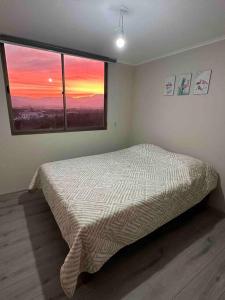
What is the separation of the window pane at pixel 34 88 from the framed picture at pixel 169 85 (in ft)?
6.07

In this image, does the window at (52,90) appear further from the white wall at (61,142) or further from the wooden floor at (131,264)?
the wooden floor at (131,264)

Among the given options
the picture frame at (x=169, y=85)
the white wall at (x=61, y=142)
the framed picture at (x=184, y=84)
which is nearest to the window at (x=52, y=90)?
the white wall at (x=61, y=142)

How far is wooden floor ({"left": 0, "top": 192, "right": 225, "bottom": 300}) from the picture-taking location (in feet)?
4.44

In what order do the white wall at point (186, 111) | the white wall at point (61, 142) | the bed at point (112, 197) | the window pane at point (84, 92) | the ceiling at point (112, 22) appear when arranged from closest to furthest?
the bed at point (112, 197) → the ceiling at point (112, 22) → the white wall at point (186, 111) → the white wall at point (61, 142) → the window pane at point (84, 92)

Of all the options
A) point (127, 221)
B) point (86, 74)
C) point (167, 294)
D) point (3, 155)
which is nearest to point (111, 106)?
point (86, 74)

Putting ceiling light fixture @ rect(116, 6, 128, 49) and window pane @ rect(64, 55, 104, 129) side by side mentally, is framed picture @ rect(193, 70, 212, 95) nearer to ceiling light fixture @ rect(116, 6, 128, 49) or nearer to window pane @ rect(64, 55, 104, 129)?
ceiling light fixture @ rect(116, 6, 128, 49)

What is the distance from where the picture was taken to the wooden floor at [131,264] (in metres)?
1.35

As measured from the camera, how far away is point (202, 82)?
239 centimetres

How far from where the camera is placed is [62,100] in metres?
2.96

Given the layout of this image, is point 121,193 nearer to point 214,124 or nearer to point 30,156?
point 214,124

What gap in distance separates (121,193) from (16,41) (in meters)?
2.37

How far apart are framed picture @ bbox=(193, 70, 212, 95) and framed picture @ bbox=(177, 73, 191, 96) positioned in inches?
4.4

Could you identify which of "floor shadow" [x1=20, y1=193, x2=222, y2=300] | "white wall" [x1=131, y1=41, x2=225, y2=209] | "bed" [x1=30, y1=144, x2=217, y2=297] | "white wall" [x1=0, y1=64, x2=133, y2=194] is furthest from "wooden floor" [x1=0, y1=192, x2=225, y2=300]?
"white wall" [x1=131, y1=41, x2=225, y2=209]

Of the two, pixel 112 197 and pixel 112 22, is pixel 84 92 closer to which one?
pixel 112 22
